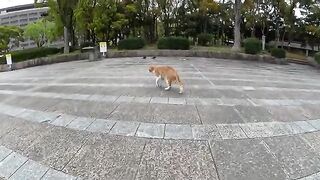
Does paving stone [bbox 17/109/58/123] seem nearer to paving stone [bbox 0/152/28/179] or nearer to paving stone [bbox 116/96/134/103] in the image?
paving stone [bbox 0/152/28/179]

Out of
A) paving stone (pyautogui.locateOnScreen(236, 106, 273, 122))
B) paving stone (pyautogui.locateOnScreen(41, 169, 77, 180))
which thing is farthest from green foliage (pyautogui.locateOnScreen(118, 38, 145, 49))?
paving stone (pyautogui.locateOnScreen(41, 169, 77, 180))

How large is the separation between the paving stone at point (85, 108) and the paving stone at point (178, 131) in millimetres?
1402

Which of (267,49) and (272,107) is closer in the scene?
(272,107)

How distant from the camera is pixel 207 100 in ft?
22.5

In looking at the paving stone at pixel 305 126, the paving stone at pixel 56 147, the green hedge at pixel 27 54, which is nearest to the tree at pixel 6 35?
the green hedge at pixel 27 54

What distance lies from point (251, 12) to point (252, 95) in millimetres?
19312

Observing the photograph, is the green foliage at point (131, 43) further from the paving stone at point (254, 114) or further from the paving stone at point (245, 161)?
the paving stone at point (245, 161)

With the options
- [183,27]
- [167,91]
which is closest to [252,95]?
[167,91]

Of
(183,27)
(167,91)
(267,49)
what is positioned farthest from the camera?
(183,27)

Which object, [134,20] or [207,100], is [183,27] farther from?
[207,100]

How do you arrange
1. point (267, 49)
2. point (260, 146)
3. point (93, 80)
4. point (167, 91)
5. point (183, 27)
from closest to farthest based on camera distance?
point (260, 146)
point (167, 91)
point (93, 80)
point (267, 49)
point (183, 27)

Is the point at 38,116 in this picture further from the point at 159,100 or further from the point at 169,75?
the point at 169,75

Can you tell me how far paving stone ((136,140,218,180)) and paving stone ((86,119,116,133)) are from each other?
3.12 ft

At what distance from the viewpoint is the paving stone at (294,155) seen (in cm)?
416
